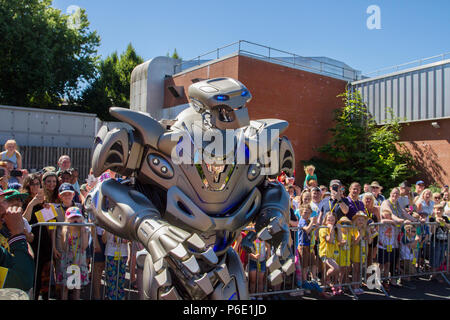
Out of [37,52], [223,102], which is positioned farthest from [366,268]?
[37,52]

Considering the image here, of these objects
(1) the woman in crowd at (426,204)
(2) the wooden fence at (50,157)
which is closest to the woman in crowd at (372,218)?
(1) the woman in crowd at (426,204)

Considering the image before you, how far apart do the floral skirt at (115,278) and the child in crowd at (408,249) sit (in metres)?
4.36

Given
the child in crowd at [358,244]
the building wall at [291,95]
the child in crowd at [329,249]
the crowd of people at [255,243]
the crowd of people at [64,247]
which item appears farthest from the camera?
the building wall at [291,95]

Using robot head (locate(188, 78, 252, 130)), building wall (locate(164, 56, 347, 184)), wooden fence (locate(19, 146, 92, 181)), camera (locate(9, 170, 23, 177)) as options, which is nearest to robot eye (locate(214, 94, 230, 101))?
robot head (locate(188, 78, 252, 130))

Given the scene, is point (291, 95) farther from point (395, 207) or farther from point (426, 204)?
point (395, 207)

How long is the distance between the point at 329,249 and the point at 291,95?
10573 mm

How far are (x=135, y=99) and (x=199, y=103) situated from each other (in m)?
16.9

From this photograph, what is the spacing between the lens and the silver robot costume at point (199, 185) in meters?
2.36

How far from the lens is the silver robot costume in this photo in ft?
7.73

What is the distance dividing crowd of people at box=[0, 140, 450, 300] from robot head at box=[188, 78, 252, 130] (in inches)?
46.0

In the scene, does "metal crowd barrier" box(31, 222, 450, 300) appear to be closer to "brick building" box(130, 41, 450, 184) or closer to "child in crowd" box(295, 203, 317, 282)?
"child in crowd" box(295, 203, 317, 282)

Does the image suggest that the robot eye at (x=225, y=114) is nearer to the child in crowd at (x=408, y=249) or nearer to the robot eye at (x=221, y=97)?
the robot eye at (x=221, y=97)

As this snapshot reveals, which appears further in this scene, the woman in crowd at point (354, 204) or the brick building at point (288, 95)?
the brick building at point (288, 95)
